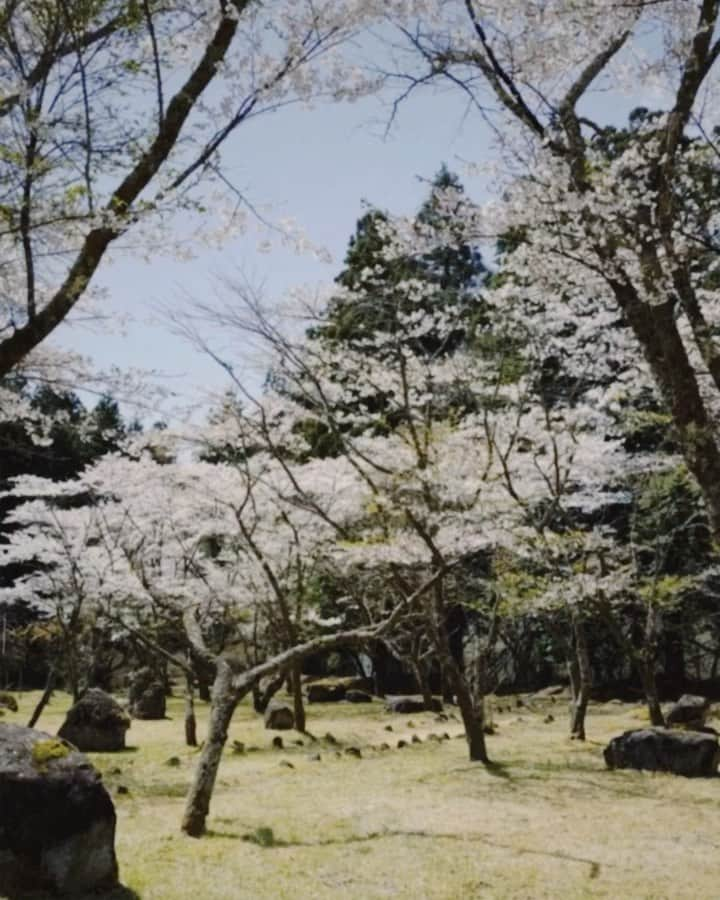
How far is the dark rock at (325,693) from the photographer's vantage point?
2514 centimetres

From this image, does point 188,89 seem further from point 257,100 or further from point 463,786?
point 463,786

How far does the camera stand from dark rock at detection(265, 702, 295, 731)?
18.0 m

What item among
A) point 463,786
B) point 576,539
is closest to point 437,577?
point 463,786

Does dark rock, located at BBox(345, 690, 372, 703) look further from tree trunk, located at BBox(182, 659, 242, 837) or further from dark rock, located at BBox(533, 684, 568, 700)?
tree trunk, located at BBox(182, 659, 242, 837)

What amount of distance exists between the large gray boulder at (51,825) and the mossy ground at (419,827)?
493 mm

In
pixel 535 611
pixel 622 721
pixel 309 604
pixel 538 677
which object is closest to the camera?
pixel 535 611

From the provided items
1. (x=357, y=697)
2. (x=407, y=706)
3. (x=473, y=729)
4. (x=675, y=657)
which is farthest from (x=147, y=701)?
(x=675, y=657)

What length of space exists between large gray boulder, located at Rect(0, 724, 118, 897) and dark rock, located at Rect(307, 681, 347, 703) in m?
19.8

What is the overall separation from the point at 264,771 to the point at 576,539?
6594mm

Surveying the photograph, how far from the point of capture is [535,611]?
17.3 metres

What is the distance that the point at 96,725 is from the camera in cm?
1508

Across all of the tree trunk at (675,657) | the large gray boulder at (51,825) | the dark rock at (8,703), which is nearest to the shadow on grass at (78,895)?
the large gray boulder at (51,825)

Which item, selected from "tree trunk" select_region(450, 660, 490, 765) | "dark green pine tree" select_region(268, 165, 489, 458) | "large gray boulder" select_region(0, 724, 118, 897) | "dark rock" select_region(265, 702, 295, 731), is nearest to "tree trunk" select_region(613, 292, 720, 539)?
"large gray boulder" select_region(0, 724, 118, 897)

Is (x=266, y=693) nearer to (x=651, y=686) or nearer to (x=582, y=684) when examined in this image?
(x=582, y=684)
